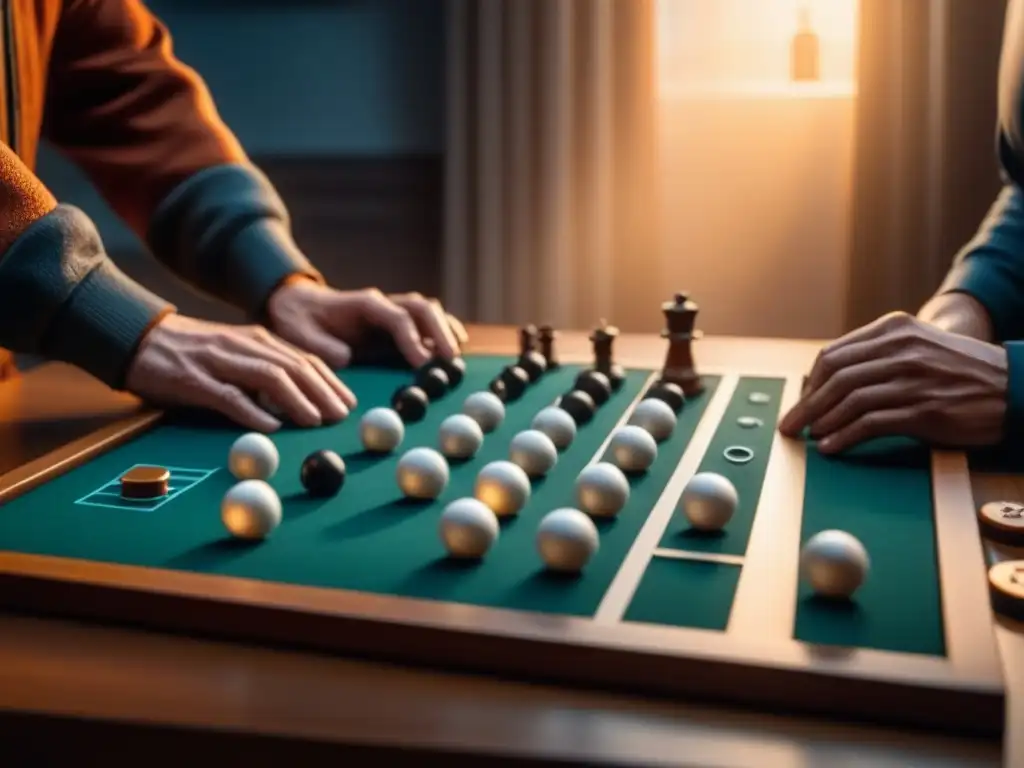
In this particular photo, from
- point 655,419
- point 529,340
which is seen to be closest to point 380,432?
point 655,419

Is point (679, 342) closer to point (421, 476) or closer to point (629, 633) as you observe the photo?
point (421, 476)

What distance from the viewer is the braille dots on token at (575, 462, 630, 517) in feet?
3.40

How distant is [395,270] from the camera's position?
3.50 m

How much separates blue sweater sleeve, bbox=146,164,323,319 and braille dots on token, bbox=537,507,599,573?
103 cm

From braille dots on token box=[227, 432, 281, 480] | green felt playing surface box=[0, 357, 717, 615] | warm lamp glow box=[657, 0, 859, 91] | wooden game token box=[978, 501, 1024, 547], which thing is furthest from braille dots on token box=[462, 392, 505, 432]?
warm lamp glow box=[657, 0, 859, 91]

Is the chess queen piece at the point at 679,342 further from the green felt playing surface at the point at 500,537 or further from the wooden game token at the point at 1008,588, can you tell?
the wooden game token at the point at 1008,588

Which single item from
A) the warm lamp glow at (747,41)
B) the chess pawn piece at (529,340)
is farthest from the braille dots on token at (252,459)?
the warm lamp glow at (747,41)

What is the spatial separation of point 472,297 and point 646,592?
8.24 ft

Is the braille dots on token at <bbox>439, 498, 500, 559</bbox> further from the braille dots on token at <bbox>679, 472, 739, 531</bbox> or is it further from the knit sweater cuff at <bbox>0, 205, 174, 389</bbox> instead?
the knit sweater cuff at <bbox>0, 205, 174, 389</bbox>

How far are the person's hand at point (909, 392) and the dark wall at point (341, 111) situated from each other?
7.32 ft

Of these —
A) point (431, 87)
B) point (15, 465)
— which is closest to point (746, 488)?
point (15, 465)

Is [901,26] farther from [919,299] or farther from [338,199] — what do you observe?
[338,199]

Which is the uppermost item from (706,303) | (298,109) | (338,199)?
(298,109)

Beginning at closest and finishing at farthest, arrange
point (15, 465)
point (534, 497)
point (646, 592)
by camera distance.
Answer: point (646, 592), point (534, 497), point (15, 465)
